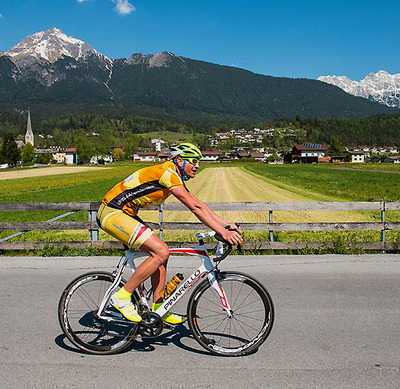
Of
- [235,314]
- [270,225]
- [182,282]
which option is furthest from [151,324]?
[270,225]

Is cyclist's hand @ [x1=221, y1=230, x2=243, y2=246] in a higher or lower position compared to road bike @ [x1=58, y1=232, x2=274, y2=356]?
higher

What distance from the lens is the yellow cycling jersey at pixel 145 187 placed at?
4254 millimetres

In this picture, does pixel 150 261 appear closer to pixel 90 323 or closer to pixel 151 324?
pixel 151 324

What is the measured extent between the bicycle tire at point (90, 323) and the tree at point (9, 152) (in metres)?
148

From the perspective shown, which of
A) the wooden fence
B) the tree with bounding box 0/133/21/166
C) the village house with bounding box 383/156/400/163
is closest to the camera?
the wooden fence

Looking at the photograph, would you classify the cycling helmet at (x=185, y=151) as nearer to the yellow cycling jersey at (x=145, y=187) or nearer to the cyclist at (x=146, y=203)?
the cyclist at (x=146, y=203)

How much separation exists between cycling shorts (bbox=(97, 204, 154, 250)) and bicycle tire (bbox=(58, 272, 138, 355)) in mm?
519

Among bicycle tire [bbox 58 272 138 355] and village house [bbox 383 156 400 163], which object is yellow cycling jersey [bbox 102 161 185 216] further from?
village house [bbox 383 156 400 163]

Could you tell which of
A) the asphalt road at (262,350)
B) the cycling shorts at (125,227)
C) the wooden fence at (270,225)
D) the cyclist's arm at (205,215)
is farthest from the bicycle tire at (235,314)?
the wooden fence at (270,225)

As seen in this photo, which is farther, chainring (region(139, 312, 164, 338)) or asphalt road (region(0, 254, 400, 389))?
chainring (region(139, 312, 164, 338))

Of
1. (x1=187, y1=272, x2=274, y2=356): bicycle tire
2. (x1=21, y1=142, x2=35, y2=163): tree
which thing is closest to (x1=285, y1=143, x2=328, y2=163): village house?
(x1=21, y1=142, x2=35, y2=163): tree

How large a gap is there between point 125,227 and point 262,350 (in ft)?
6.28

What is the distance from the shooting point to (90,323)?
4.80 meters

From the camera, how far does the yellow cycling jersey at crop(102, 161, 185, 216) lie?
4.25 meters
